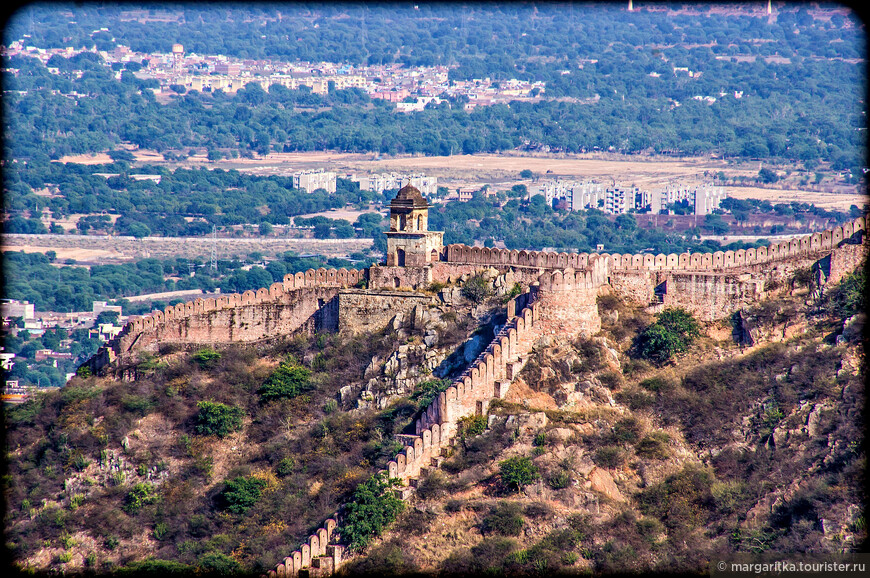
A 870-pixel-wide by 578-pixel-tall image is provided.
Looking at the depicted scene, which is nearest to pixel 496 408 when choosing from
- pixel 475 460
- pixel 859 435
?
pixel 475 460

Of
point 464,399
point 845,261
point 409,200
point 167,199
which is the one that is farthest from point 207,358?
point 167,199

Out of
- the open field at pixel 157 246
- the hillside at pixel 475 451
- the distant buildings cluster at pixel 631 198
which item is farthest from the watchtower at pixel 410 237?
the distant buildings cluster at pixel 631 198

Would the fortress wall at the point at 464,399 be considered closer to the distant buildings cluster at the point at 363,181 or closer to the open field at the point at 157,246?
the open field at the point at 157,246

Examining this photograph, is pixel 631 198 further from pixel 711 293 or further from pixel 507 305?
pixel 507 305

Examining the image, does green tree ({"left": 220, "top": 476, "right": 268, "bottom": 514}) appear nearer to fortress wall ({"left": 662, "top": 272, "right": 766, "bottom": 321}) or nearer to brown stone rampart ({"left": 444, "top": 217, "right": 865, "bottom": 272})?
brown stone rampart ({"left": 444, "top": 217, "right": 865, "bottom": 272})

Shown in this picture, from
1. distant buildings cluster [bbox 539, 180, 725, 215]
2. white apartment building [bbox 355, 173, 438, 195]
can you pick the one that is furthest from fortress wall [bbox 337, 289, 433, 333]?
white apartment building [bbox 355, 173, 438, 195]

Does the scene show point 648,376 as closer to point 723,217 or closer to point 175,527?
point 175,527
